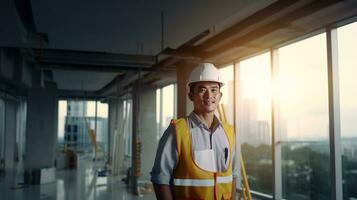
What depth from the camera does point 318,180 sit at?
17.6 ft

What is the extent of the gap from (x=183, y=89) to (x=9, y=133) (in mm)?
8018

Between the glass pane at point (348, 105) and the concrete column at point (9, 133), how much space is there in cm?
1111

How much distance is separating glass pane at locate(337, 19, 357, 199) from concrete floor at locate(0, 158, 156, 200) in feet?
13.3

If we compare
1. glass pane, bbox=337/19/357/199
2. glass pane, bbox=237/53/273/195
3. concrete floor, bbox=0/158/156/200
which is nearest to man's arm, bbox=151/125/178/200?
glass pane, bbox=337/19/357/199

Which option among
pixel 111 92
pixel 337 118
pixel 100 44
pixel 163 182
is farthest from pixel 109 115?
pixel 163 182

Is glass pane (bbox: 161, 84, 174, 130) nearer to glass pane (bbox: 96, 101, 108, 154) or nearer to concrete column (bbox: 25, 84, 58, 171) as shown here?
concrete column (bbox: 25, 84, 58, 171)

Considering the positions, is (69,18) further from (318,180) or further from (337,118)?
(318,180)

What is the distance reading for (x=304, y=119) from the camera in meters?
5.61

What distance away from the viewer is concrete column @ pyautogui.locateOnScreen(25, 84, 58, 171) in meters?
9.93

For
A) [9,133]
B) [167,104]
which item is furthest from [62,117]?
[167,104]

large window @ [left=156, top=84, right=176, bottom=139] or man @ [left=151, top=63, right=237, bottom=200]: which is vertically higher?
large window @ [left=156, top=84, right=176, bottom=139]

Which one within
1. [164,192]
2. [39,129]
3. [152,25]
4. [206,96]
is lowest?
[164,192]

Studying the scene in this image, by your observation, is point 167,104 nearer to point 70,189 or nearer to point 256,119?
point 70,189

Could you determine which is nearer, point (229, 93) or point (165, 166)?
point (165, 166)
